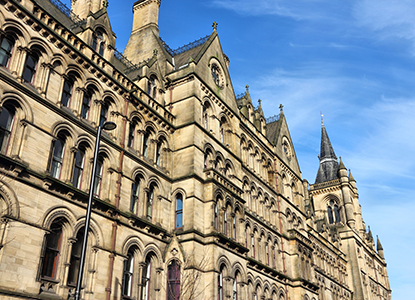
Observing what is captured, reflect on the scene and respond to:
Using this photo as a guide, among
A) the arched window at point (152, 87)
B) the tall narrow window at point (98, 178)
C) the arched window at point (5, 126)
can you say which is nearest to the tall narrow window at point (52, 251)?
the tall narrow window at point (98, 178)

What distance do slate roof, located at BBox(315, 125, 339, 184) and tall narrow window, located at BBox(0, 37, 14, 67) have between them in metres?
73.1

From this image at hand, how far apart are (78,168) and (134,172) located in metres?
3.92

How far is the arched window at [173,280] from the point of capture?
23938 millimetres

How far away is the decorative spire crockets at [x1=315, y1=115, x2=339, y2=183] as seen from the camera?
8538 cm

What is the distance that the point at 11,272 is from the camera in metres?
16.1

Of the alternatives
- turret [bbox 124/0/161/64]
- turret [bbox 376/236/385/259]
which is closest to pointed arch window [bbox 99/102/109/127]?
turret [bbox 124/0/161/64]

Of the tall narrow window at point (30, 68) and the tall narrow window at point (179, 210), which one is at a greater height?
A: the tall narrow window at point (30, 68)

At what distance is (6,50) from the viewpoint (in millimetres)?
19312

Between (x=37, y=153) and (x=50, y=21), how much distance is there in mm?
7226

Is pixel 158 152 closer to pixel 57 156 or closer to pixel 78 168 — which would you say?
pixel 78 168

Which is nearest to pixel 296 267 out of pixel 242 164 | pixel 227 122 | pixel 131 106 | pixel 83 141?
pixel 242 164

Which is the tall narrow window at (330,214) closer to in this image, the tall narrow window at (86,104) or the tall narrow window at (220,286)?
the tall narrow window at (220,286)

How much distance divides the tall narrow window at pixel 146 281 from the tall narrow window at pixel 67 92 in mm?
9560

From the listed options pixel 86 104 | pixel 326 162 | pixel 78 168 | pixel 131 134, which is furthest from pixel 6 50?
pixel 326 162
